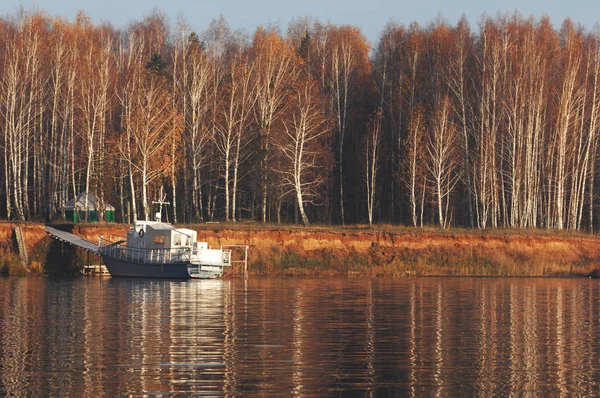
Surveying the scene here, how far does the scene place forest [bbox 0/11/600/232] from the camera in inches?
2982

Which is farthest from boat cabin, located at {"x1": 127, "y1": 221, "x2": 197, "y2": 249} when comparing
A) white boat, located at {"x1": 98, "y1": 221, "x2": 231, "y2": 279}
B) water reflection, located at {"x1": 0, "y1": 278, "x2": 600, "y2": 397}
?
water reflection, located at {"x1": 0, "y1": 278, "x2": 600, "y2": 397}

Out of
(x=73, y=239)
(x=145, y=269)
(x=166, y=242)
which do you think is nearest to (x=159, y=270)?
(x=145, y=269)

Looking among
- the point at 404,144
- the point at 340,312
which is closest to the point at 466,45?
the point at 404,144

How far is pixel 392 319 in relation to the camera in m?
35.1

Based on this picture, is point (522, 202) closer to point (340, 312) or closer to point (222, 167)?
point (222, 167)

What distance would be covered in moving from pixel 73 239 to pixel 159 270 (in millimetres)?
5833

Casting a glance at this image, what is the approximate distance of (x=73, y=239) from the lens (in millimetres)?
64562

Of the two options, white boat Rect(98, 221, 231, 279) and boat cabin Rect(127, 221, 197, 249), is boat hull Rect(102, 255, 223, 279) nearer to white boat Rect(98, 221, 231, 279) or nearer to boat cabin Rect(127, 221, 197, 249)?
white boat Rect(98, 221, 231, 279)

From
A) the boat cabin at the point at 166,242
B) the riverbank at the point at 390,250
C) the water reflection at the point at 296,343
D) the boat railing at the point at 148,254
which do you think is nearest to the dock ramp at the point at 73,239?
the riverbank at the point at 390,250

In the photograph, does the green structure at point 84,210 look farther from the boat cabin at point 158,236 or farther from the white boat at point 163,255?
the white boat at point 163,255

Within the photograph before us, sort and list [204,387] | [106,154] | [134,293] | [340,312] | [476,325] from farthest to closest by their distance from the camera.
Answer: [106,154] < [134,293] < [340,312] < [476,325] < [204,387]

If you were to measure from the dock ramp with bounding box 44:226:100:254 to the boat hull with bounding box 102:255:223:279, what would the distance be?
1.12 m

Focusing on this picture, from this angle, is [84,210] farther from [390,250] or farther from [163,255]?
[390,250]

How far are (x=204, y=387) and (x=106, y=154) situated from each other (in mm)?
54912
